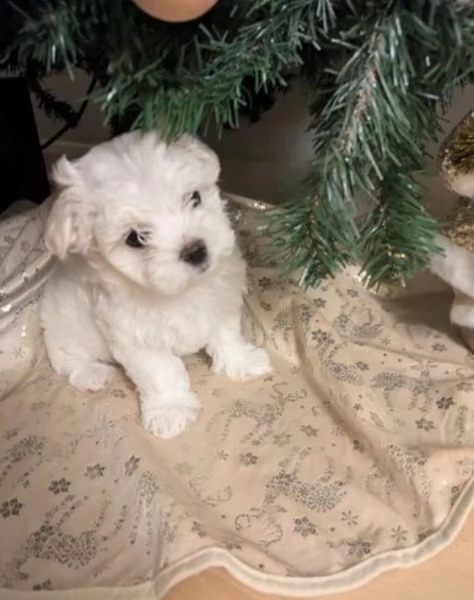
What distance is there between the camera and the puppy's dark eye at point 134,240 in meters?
1.11

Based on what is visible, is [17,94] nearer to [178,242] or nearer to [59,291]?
[59,291]

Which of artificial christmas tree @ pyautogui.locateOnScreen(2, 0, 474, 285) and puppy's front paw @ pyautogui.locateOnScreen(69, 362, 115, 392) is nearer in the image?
artificial christmas tree @ pyautogui.locateOnScreen(2, 0, 474, 285)

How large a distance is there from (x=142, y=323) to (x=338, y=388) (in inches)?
12.3

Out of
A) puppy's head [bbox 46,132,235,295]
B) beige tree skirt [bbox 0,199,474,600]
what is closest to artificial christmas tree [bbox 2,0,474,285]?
puppy's head [bbox 46,132,235,295]

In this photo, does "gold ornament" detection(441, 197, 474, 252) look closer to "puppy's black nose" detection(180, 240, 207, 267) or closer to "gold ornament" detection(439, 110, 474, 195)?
"gold ornament" detection(439, 110, 474, 195)

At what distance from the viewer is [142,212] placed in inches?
42.6

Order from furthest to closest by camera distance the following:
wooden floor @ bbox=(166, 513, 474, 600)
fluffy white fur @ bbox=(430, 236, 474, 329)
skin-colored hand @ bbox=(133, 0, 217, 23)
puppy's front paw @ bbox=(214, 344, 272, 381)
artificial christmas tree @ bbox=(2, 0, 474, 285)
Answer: puppy's front paw @ bbox=(214, 344, 272, 381) < fluffy white fur @ bbox=(430, 236, 474, 329) < wooden floor @ bbox=(166, 513, 474, 600) < artificial christmas tree @ bbox=(2, 0, 474, 285) < skin-colored hand @ bbox=(133, 0, 217, 23)

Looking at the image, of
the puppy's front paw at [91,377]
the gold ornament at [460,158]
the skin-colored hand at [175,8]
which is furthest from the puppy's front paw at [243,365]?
the skin-colored hand at [175,8]

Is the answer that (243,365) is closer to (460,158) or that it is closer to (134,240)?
(134,240)

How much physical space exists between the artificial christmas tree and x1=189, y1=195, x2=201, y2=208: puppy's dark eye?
0.37 ft

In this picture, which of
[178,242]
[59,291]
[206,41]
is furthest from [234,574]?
[206,41]

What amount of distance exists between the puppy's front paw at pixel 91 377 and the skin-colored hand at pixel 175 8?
2.35 feet

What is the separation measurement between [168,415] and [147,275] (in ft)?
0.88

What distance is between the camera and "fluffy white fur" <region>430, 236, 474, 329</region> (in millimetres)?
1220
